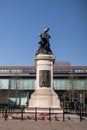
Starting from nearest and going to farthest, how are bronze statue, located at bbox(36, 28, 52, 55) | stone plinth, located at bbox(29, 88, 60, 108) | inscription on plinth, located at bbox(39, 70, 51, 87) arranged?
stone plinth, located at bbox(29, 88, 60, 108)
inscription on plinth, located at bbox(39, 70, 51, 87)
bronze statue, located at bbox(36, 28, 52, 55)

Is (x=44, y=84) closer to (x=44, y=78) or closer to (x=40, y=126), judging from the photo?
(x=44, y=78)

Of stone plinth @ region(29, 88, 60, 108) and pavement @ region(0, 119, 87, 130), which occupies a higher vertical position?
stone plinth @ region(29, 88, 60, 108)

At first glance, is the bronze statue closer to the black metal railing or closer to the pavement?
the black metal railing

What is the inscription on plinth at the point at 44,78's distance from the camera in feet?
105

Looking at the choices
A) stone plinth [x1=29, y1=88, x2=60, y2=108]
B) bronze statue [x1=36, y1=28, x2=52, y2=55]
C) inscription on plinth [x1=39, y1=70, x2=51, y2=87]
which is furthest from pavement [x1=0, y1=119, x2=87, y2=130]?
bronze statue [x1=36, y1=28, x2=52, y2=55]

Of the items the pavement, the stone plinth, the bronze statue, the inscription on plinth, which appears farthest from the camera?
the bronze statue

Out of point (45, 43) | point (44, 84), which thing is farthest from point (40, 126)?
point (45, 43)

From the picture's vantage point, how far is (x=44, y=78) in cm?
3197

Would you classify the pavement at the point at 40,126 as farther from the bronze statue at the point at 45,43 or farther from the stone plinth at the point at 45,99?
the bronze statue at the point at 45,43

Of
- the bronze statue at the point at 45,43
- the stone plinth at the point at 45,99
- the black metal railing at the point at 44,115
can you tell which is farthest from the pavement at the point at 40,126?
the bronze statue at the point at 45,43

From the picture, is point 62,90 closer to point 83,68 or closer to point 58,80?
point 58,80

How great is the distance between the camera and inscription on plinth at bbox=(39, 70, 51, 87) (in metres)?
31.9

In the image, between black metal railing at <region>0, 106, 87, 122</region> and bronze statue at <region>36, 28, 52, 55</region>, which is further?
bronze statue at <region>36, 28, 52, 55</region>

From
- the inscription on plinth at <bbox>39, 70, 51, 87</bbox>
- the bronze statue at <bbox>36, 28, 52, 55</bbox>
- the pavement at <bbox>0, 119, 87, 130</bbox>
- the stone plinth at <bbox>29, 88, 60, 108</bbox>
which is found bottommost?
the pavement at <bbox>0, 119, 87, 130</bbox>
